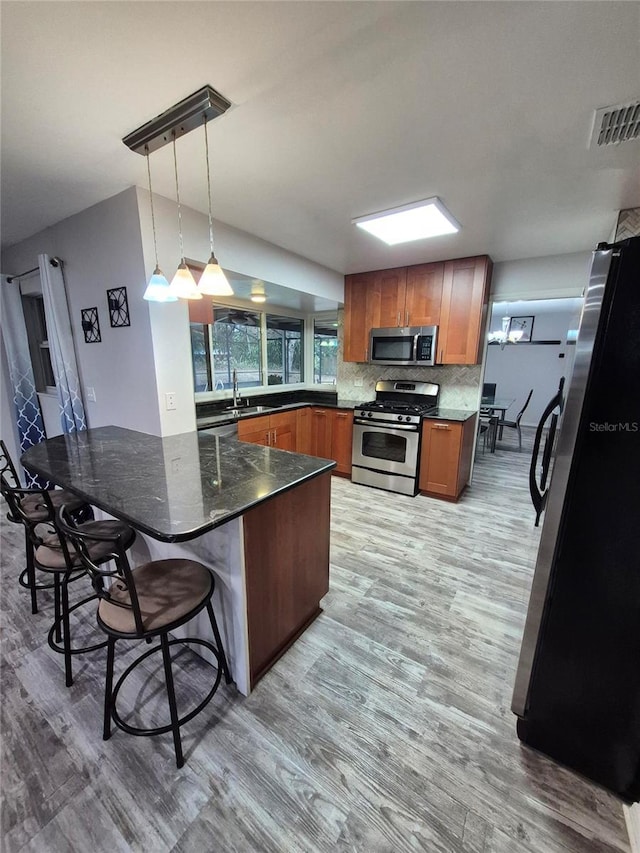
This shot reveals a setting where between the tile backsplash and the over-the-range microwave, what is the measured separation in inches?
14.0

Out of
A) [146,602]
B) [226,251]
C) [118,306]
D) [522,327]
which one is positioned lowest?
[146,602]

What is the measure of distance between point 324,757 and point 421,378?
364 cm

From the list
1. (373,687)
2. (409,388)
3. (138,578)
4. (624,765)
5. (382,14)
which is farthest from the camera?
(409,388)

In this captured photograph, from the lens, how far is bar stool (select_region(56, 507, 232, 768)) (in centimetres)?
108

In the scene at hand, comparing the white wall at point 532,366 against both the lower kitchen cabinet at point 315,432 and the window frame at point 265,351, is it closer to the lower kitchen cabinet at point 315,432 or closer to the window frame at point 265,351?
the window frame at point 265,351

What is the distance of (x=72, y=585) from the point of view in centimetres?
222

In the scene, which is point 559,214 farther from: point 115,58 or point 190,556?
point 190,556

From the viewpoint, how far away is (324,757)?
123 centimetres

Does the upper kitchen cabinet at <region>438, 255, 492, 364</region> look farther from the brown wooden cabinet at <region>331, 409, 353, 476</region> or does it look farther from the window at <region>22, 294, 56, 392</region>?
the window at <region>22, 294, 56, 392</region>

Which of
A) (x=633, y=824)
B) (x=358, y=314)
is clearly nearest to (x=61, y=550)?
(x=633, y=824)

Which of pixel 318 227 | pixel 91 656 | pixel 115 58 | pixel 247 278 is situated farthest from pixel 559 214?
pixel 91 656

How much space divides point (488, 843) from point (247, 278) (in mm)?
3448

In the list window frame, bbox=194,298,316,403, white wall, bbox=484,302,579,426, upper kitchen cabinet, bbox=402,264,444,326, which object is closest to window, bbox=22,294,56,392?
window frame, bbox=194,298,316,403

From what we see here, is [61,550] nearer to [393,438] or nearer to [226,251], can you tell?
[226,251]
